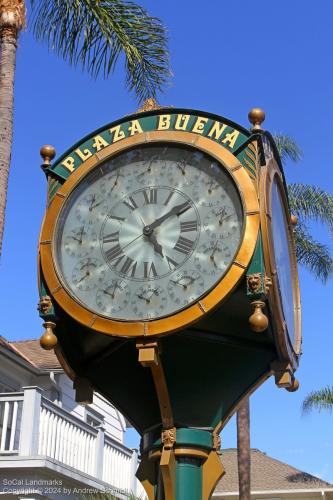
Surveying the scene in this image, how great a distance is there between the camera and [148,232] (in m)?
4.35

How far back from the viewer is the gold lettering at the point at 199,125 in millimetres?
4492

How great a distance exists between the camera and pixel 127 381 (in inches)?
187

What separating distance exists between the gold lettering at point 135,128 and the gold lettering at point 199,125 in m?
0.33

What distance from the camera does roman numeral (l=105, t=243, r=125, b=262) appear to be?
4.36m

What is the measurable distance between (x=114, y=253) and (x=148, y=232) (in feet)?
0.71

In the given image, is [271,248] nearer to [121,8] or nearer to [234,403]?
[234,403]

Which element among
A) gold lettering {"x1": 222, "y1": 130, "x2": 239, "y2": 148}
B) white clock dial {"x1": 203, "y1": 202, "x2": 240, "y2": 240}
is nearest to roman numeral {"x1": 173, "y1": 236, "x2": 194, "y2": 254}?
white clock dial {"x1": 203, "y1": 202, "x2": 240, "y2": 240}

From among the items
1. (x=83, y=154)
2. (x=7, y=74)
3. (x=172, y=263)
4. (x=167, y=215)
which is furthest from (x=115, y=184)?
(x=7, y=74)

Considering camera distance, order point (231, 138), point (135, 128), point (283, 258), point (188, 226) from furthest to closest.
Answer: point (283, 258) < point (135, 128) < point (231, 138) < point (188, 226)

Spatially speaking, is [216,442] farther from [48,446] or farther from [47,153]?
[48,446]

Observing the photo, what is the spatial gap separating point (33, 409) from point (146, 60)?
565 cm

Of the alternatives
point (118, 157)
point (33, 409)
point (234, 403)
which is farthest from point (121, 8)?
point (234, 403)

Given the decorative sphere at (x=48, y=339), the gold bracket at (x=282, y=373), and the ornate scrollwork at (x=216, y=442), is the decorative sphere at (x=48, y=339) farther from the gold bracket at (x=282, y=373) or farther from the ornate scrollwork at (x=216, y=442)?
the gold bracket at (x=282, y=373)

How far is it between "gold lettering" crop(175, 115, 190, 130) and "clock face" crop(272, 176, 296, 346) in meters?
0.62
